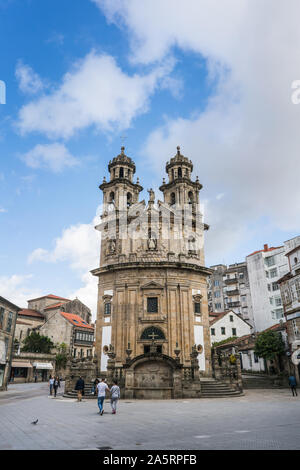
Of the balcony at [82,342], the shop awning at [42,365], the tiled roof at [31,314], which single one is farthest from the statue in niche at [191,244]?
the tiled roof at [31,314]

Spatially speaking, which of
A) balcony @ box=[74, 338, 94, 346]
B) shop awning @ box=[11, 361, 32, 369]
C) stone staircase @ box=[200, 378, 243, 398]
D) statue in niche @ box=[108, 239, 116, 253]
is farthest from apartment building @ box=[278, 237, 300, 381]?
balcony @ box=[74, 338, 94, 346]

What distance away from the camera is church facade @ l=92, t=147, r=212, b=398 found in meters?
26.4

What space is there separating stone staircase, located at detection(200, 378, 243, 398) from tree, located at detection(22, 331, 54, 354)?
38.4m

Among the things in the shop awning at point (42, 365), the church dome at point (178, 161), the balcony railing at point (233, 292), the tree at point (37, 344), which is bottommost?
the shop awning at point (42, 365)

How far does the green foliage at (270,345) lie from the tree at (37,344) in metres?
36.9

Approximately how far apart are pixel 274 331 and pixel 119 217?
2294cm

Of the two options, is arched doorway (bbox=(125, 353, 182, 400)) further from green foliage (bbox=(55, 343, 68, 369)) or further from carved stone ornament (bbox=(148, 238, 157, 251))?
green foliage (bbox=(55, 343, 68, 369))

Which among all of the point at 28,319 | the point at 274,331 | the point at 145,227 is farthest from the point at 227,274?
the point at 28,319

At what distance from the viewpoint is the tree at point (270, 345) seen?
124 ft

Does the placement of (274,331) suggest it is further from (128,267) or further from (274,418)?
(274,418)

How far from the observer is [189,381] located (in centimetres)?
2655

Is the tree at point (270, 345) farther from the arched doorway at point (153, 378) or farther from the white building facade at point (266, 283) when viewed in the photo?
the white building facade at point (266, 283)

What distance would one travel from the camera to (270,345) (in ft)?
124
